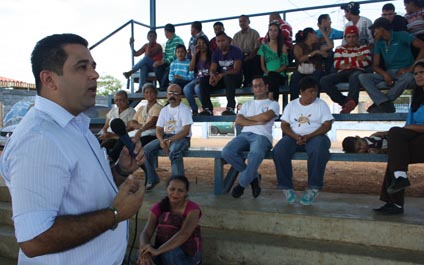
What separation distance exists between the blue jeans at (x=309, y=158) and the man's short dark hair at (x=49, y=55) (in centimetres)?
327

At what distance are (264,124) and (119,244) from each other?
348 cm

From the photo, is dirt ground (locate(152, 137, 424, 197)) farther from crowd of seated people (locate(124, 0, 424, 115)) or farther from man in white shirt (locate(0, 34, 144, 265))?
man in white shirt (locate(0, 34, 144, 265))

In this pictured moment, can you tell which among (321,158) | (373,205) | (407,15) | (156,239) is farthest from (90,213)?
(407,15)

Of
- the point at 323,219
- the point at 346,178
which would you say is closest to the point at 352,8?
the point at 346,178

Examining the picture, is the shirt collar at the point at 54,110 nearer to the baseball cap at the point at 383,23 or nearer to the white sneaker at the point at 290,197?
the white sneaker at the point at 290,197

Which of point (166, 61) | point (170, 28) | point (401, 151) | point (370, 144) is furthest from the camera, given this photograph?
point (170, 28)

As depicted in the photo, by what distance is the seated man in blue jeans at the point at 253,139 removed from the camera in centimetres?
457

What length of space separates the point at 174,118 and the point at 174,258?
2558 millimetres

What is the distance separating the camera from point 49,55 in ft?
4.72

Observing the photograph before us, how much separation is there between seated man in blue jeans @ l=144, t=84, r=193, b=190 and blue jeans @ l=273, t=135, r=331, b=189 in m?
1.39

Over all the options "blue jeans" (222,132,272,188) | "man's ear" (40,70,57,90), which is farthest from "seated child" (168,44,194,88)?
"man's ear" (40,70,57,90)

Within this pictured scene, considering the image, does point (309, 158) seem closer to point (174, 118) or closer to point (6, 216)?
point (174, 118)

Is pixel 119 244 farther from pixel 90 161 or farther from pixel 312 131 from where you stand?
pixel 312 131

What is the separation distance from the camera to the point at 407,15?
19.0ft
